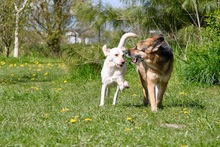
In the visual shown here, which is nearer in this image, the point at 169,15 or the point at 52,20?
the point at 169,15

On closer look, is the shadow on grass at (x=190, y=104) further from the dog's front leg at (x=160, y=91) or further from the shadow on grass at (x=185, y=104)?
the dog's front leg at (x=160, y=91)

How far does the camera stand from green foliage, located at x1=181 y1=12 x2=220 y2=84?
1173cm

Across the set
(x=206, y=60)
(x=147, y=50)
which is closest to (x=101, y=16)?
(x=206, y=60)

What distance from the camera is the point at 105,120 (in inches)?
251

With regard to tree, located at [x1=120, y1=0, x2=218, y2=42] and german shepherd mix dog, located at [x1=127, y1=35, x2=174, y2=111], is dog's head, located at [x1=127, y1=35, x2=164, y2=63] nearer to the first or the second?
german shepherd mix dog, located at [x1=127, y1=35, x2=174, y2=111]

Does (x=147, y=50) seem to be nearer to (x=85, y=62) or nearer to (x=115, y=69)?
(x=115, y=69)

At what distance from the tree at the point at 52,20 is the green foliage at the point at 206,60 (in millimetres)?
16378

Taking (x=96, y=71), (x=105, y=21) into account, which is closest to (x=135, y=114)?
(x=96, y=71)

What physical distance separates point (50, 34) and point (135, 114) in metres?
21.8

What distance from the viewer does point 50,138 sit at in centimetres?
518

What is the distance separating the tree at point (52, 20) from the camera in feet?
92.5

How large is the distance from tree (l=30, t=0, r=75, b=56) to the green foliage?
16.4 m

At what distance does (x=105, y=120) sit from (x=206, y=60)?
613 cm

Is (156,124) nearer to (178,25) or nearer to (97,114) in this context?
(97,114)
